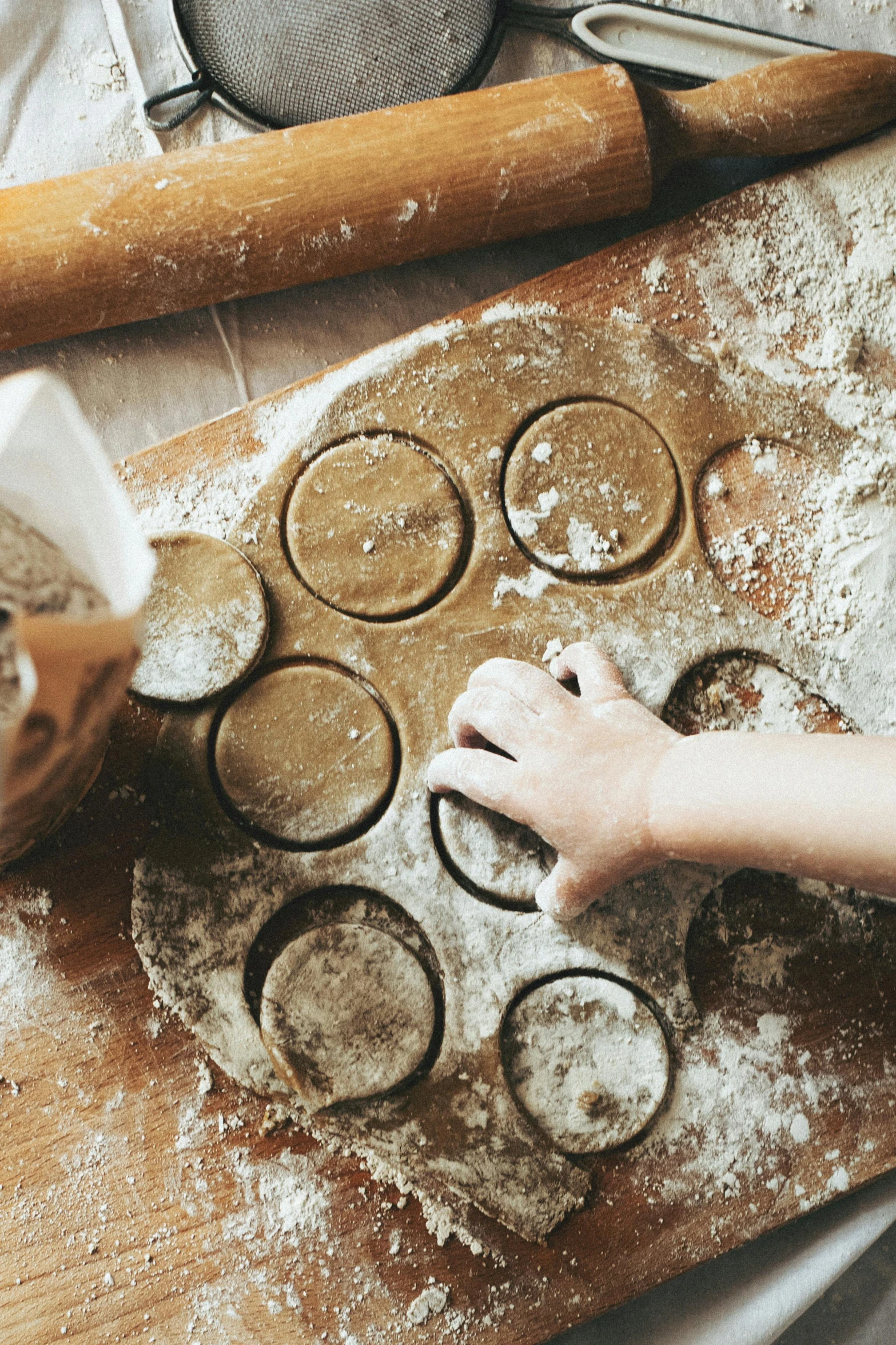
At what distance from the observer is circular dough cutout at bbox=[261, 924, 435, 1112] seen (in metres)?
0.62

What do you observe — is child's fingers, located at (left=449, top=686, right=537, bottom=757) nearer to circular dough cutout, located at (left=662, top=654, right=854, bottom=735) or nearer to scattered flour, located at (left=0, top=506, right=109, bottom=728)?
circular dough cutout, located at (left=662, top=654, right=854, bottom=735)

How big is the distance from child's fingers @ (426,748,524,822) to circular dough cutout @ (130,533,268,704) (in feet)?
0.54

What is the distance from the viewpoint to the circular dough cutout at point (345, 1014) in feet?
2.03

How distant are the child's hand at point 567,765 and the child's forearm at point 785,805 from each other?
0.02m

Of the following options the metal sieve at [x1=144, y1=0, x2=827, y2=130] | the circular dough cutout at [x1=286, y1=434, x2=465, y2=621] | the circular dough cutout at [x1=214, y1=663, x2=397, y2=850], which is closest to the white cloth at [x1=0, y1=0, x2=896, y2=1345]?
the metal sieve at [x1=144, y1=0, x2=827, y2=130]

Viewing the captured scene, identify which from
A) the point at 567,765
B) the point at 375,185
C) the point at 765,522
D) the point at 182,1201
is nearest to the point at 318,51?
the point at 375,185

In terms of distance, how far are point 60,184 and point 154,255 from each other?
0.09 meters

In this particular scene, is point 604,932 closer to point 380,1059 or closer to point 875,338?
point 380,1059

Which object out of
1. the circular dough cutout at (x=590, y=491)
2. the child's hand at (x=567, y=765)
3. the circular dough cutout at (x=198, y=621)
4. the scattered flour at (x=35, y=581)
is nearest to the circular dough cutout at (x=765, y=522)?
the circular dough cutout at (x=590, y=491)

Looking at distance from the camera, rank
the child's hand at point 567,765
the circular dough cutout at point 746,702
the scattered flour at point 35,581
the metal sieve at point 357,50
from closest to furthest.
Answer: the scattered flour at point 35,581, the child's hand at point 567,765, the circular dough cutout at point 746,702, the metal sieve at point 357,50

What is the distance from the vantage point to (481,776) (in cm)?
61

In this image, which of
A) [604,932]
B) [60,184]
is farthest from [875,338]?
[60,184]

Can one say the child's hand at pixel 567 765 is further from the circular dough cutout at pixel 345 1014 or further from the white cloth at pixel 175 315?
the white cloth at pixel 175 315

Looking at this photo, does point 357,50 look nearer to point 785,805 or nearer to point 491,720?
point 491,720
